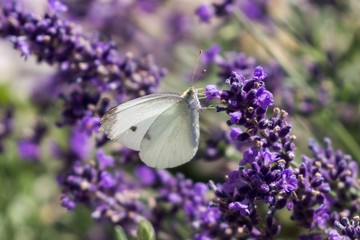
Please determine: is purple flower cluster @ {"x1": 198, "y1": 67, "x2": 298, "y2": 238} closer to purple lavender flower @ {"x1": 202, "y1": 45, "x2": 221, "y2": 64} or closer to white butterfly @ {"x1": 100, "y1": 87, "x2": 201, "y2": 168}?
white butterfly @ {"x1": 100, "y1": 87, "x2": 201, "y2": 168}

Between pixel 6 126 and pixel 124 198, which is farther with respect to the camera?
pixel 6 126

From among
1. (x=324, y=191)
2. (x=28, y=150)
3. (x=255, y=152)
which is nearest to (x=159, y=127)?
(x=255, y=152)

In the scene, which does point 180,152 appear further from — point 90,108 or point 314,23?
point 314,23

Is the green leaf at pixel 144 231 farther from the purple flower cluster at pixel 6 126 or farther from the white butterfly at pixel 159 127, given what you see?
the purple flower cluster at pixel 6 126

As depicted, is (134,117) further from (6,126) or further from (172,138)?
(6,126)

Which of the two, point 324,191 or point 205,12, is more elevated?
point 205,12

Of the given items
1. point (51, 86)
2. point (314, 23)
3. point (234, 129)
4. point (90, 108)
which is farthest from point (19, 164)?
point (234, 129)

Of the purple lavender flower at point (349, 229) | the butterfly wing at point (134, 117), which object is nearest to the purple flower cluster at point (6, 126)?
the butterfly wing at point (134, 117)

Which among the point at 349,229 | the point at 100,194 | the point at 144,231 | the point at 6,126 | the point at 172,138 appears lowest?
the point at 349,229
